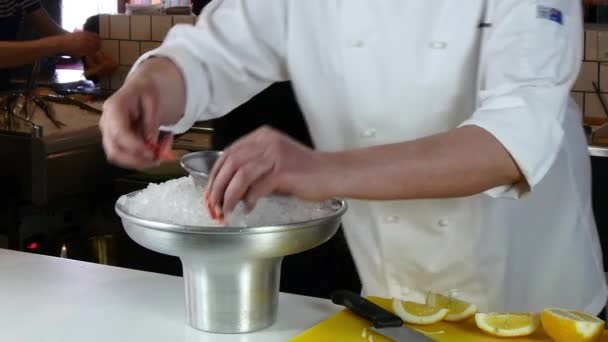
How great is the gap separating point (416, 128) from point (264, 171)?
515 millimetres

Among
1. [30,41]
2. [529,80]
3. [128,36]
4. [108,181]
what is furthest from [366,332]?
[128,36]

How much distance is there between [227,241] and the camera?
45.0 inches

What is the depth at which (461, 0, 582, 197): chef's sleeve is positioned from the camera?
1177mm

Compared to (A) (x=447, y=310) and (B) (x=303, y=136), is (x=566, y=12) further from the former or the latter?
(B) (x=303, y=136)

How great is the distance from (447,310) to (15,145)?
6.18 feet

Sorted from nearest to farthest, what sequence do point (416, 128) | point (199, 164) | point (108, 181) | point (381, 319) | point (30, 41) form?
point (381, 319) → point (199, 164) → point (416, 128) → point (108, 181) → point (30, 41)

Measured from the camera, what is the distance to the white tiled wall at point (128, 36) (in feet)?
12.4

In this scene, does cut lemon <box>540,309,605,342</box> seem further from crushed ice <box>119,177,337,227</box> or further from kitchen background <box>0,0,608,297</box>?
kitchen background <box>0,0,608,297</box>

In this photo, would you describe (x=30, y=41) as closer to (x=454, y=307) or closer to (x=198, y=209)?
(x=198, y=209)

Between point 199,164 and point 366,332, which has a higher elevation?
point 199,164

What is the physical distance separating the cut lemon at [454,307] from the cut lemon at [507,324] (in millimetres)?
27

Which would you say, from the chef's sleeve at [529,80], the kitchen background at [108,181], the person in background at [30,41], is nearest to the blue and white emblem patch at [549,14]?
the chef's sleeve at [529,80]

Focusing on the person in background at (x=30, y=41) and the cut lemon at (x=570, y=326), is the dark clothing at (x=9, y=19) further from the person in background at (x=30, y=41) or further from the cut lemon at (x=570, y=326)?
the cut lemon at (x=570, y=326)

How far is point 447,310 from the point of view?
1222 millimetres
